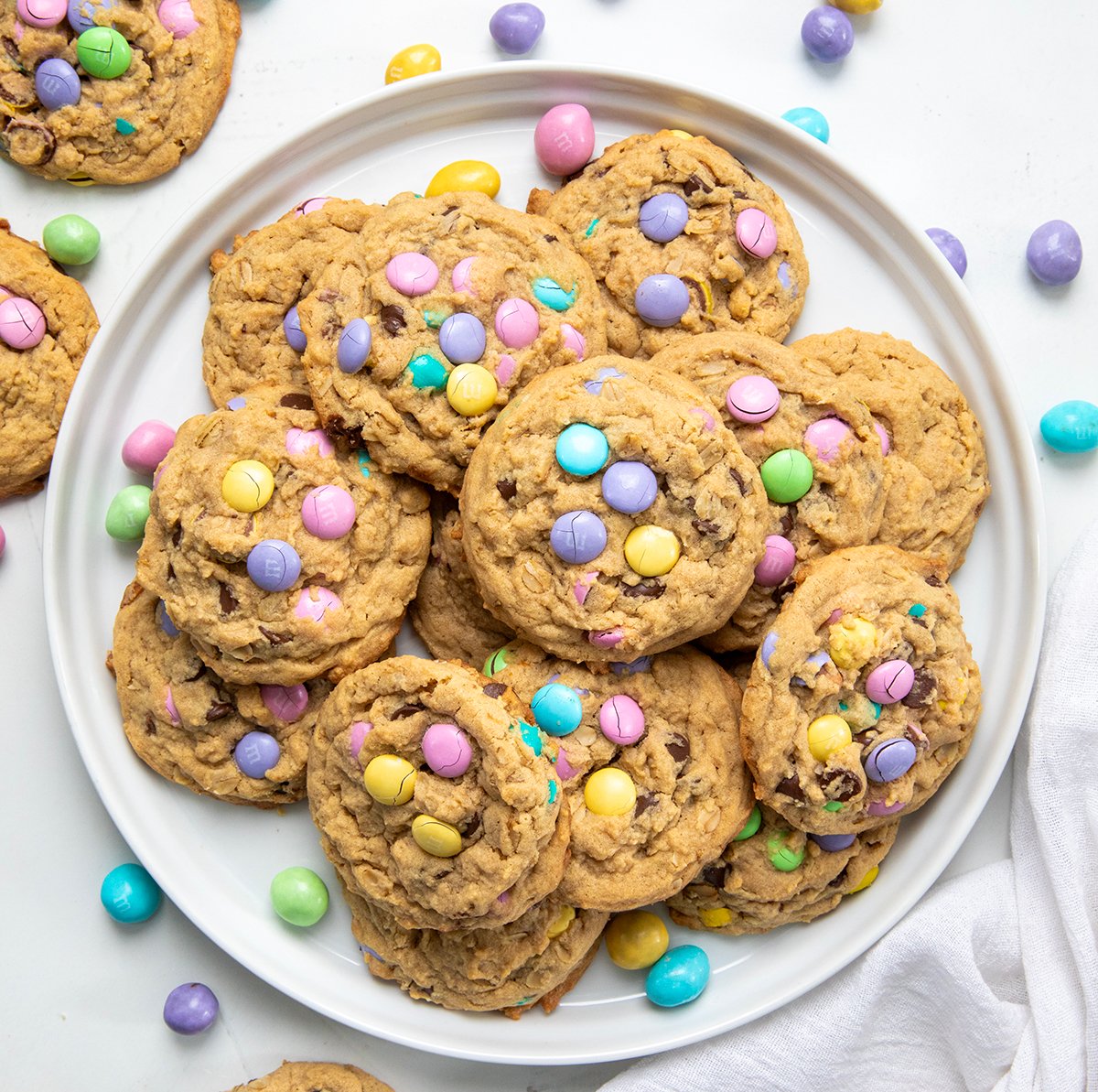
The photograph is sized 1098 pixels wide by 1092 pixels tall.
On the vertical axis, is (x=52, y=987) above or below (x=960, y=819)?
below

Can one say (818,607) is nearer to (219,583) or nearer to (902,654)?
(902,654)

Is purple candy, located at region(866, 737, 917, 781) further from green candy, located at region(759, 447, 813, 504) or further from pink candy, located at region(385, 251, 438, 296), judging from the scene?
pink candy, located at region(385, 251, 438, 296)

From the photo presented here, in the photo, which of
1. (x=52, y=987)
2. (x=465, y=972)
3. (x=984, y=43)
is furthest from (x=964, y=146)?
(x=52, y=987)

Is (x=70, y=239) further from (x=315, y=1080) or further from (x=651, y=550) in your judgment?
(x=315, y=1080)

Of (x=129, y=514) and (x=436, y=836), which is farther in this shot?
(x=129, y=514)

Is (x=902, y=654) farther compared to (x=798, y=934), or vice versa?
(x=798, y=934)

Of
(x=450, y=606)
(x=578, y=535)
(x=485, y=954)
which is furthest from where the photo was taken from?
(x=450, y=606)

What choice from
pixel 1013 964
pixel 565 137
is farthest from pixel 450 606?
pixel 1013 964

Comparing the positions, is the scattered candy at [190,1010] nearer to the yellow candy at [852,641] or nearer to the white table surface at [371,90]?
the white table surface at [371,90]
